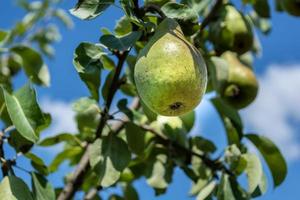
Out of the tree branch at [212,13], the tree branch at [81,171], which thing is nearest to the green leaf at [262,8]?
the tree branch at [212,13]

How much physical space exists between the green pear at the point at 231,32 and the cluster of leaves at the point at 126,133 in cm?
4

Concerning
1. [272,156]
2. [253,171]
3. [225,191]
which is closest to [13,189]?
[225,191]

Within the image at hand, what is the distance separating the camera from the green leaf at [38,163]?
4.50 ft

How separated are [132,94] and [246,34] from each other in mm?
393

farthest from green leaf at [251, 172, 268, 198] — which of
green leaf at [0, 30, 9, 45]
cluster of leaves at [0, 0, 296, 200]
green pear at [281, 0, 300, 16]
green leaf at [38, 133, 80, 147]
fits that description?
green leaf at [0, 30, 9, 45]

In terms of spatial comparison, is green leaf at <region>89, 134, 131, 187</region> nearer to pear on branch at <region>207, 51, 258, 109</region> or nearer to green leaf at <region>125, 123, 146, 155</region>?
green leaf at <region>125, 123, 146, 155</region>

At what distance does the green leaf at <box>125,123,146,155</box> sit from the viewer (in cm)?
151

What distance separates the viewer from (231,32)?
5.88ft

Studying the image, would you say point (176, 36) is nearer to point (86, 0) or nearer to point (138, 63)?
point (138, 63)

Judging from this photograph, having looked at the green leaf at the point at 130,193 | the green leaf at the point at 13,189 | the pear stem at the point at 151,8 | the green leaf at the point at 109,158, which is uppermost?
the pear stem at the point at 151,8

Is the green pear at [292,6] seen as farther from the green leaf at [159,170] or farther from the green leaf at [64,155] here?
the green leaf at [64,155]

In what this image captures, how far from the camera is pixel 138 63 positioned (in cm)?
95

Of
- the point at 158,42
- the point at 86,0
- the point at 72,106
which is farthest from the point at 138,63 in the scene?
the point at 72,106

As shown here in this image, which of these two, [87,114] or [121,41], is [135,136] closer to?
[87,114]
